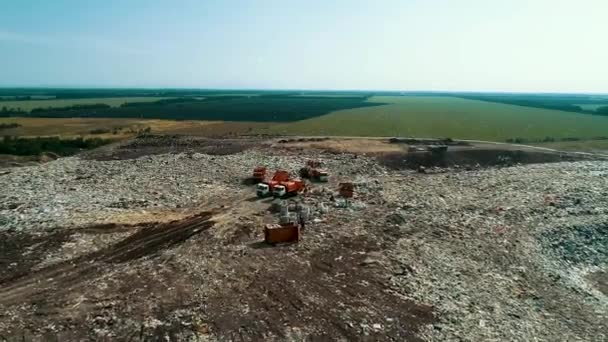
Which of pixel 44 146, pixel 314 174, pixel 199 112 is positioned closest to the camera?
pixel 314 174

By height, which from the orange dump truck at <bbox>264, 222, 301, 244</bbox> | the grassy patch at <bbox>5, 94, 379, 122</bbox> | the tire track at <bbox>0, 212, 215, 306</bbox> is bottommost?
the tire track at <bbox>0, 212, 215, 306</bbox>

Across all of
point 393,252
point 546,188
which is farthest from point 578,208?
point 393,252

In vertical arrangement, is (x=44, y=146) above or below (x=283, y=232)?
above

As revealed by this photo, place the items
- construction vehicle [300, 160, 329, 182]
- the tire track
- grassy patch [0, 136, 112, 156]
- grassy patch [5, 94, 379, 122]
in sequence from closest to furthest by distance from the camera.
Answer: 1. the tire track
2. construction vehicle [300, 160, 329, 182]
3. grassy patch [0, 136, 112, 156]
4. grassy patch [5, 94, 379, 122]

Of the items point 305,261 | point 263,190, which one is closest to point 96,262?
point 305,261

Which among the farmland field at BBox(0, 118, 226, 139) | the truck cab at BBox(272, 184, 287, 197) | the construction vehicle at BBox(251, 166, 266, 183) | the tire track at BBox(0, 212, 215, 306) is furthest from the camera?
the farmland field at BBox(0, 118, 226, 139)

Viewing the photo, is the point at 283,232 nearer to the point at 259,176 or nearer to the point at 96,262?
the point at 96,262

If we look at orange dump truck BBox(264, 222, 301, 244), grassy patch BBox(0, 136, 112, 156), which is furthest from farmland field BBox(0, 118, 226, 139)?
orange dump truck BBox(264, 222, 301, 244)

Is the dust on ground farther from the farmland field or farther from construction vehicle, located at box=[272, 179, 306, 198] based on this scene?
the farmland field

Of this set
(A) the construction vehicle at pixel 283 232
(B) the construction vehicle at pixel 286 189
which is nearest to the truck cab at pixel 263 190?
(B) the construction vehicle at pixel 286 189
